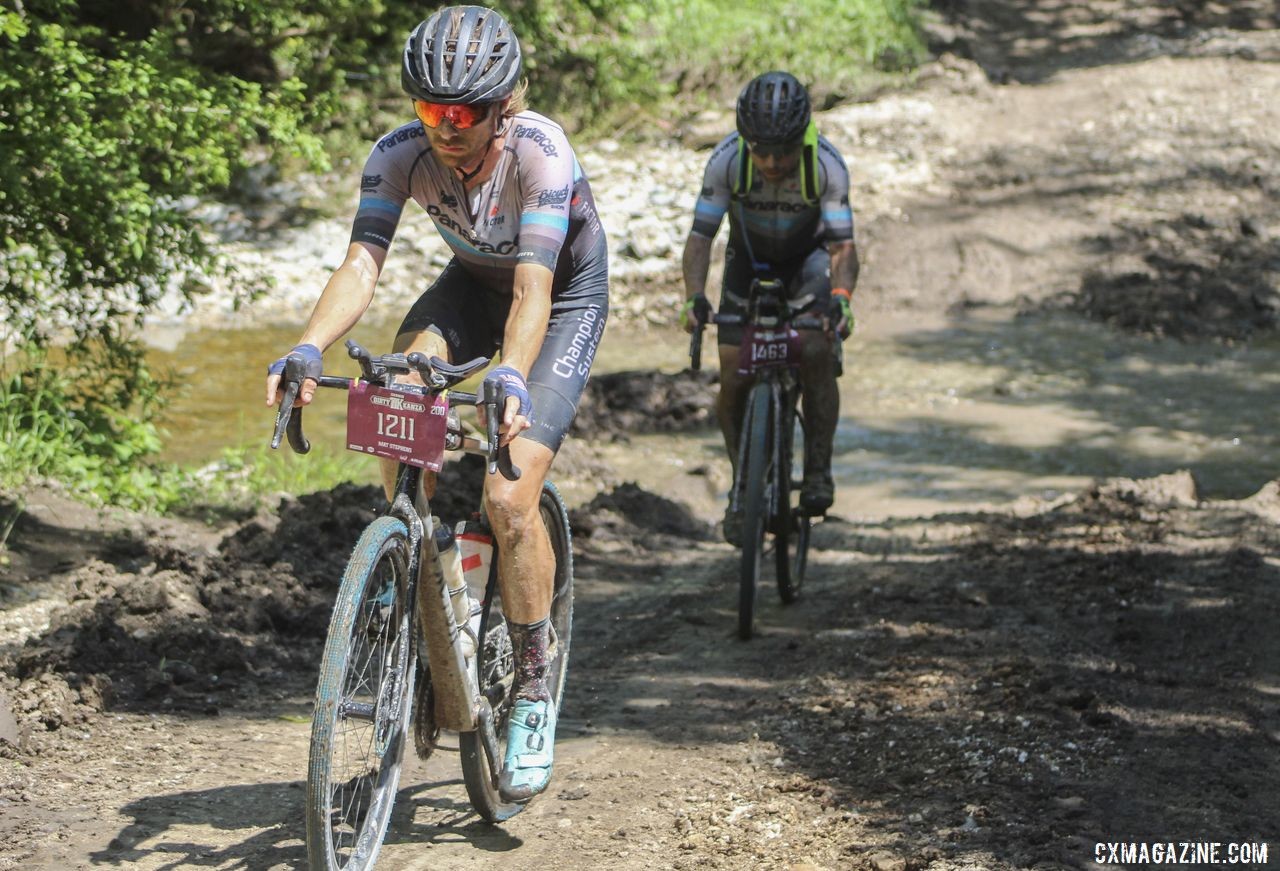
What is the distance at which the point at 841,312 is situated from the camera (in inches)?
265

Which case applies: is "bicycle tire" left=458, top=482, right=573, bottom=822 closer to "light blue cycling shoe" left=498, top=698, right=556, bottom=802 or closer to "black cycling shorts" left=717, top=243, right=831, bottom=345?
"light blue cycling shoe" left=498, top=698, right=556, bottom=802

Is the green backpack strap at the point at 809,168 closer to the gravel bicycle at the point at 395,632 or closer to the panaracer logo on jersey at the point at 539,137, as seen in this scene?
the panaracer logo on jersey at the point at 539,137

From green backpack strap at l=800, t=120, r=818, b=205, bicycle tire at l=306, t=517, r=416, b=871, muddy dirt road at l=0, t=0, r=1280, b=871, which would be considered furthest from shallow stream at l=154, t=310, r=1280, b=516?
bicycle tire at l=306, t=517, r=416, b=871

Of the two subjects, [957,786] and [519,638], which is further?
[957,786]

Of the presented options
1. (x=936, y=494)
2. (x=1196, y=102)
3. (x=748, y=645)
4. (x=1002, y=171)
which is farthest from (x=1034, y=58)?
(x=748, y=645)

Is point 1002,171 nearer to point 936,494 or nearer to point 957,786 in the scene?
point 936,494

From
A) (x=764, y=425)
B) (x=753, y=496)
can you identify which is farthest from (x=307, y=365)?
(x=764, y=425)

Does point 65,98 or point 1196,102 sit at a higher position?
point 1196,102

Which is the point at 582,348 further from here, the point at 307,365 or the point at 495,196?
the point at 307,365

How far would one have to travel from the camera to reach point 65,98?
6.96m

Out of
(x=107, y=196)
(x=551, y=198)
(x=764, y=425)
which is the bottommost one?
(x=764, y=425)

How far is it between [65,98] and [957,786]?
521 cm

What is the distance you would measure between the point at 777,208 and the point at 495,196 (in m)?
2.93

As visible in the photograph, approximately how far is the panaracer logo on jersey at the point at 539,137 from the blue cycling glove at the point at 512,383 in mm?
905
